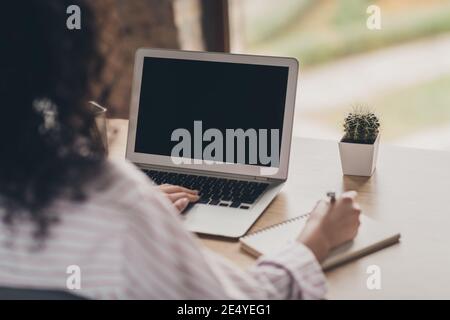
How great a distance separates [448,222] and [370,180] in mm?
233

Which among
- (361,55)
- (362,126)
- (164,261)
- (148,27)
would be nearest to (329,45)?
(361,55)

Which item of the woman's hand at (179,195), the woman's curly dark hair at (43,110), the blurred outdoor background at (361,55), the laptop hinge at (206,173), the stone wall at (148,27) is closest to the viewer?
the woman's curly dark hair at (43,110)

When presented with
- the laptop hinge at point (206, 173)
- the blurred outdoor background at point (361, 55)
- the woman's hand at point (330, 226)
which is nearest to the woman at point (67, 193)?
the woman's hand at point (330, 226)

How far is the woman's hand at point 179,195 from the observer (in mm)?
1316

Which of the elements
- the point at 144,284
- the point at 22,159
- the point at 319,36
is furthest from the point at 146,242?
the point at 319,36

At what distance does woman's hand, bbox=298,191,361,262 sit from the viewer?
111cm

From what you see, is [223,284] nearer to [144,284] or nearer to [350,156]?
[144,284]

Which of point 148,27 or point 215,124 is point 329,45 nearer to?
point 148,27

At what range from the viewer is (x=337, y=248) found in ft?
3.75

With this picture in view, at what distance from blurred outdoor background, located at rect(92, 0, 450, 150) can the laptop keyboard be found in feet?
2.94

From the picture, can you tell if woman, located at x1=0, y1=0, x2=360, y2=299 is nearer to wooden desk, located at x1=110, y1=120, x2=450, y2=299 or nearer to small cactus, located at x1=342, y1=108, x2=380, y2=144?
wooden desk, located at x1=110, y1=120, x2=450, y2=299

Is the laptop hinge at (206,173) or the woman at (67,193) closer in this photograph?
the woman at (67,193)

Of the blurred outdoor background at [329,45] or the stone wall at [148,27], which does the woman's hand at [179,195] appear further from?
the stone wall at [148,27]

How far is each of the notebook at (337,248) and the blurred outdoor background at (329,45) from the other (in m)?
1.08
